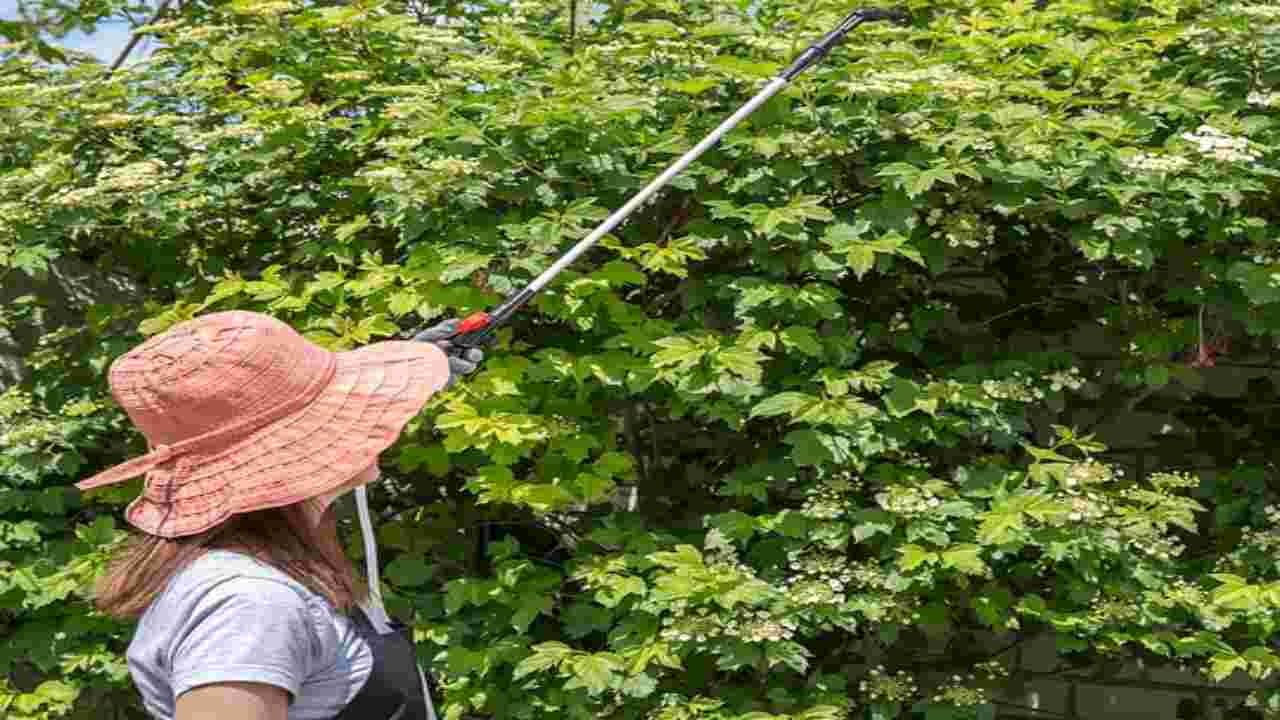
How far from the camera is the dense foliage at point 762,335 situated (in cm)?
357

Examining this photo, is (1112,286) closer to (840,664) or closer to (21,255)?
(840,664)

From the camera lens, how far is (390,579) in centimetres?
383

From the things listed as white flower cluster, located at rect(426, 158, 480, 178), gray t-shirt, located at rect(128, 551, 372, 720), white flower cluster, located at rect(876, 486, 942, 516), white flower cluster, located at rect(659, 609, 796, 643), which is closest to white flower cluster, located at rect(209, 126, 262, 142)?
white flower cluster, located at rect(426, 158, 480, 178)

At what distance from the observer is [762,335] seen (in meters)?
3.56

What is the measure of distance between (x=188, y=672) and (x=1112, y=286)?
9.57 ft

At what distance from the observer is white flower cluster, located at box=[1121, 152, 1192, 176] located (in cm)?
347

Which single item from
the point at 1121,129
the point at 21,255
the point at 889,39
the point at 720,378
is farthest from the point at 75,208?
the point at 1121,129

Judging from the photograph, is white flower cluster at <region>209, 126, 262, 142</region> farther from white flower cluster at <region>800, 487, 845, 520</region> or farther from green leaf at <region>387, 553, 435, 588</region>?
white flower cluster at <region>800, 487, 845, 520</region>

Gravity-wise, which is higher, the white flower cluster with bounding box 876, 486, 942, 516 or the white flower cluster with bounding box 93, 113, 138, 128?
the white flower cluster with bounding box 93, 113, 138, 128

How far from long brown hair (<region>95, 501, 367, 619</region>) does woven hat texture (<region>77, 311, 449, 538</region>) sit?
0.03m

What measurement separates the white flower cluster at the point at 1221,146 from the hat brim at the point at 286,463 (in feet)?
7.28

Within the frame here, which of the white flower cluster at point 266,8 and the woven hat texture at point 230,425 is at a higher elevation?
the woven hat texture at point 230,425

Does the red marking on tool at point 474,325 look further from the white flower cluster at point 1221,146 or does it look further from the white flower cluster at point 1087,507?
Answer: the white flower cluster at point 1221,146

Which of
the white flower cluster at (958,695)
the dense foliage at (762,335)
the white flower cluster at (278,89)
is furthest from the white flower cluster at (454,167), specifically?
the white flower cluster at (958,695)
